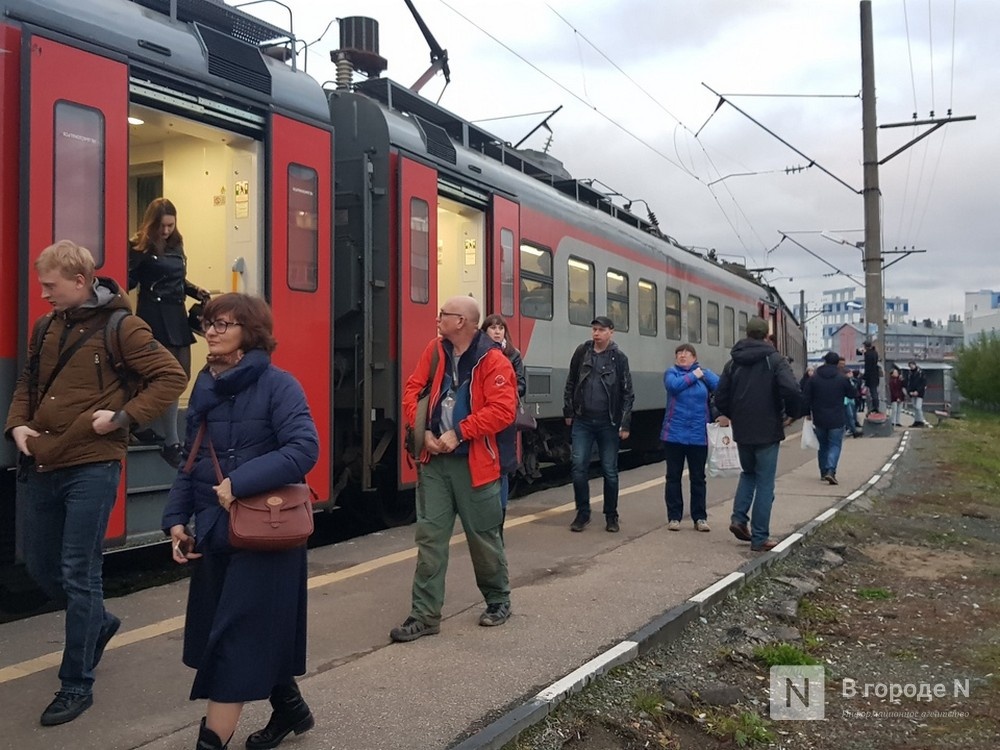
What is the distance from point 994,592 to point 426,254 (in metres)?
5.26

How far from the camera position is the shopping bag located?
8195 millimetres

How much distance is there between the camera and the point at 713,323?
18.3 meters

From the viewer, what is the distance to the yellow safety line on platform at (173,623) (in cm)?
445

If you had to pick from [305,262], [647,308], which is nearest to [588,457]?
[305,262]

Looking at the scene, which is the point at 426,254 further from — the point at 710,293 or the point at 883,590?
the point at 710,293

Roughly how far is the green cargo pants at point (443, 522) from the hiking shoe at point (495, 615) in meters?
0.24

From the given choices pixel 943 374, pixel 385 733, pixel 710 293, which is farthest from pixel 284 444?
pixel 943 374

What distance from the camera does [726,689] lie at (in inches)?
185

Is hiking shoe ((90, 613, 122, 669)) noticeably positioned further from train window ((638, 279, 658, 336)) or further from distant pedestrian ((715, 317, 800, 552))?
train window ((638, 279, 658, 336))

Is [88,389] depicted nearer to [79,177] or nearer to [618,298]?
[79,177]

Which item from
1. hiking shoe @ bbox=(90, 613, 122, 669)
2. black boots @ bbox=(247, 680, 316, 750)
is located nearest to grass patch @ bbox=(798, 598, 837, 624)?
black boots @ bbox=(247, 680, 316, 750)

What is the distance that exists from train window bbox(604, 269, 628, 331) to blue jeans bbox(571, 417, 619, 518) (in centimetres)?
470

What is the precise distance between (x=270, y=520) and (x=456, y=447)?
1813 millimetres

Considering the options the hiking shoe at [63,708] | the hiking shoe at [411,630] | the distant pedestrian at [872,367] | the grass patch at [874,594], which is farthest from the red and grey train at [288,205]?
the distant pedestrian at [872,367]
